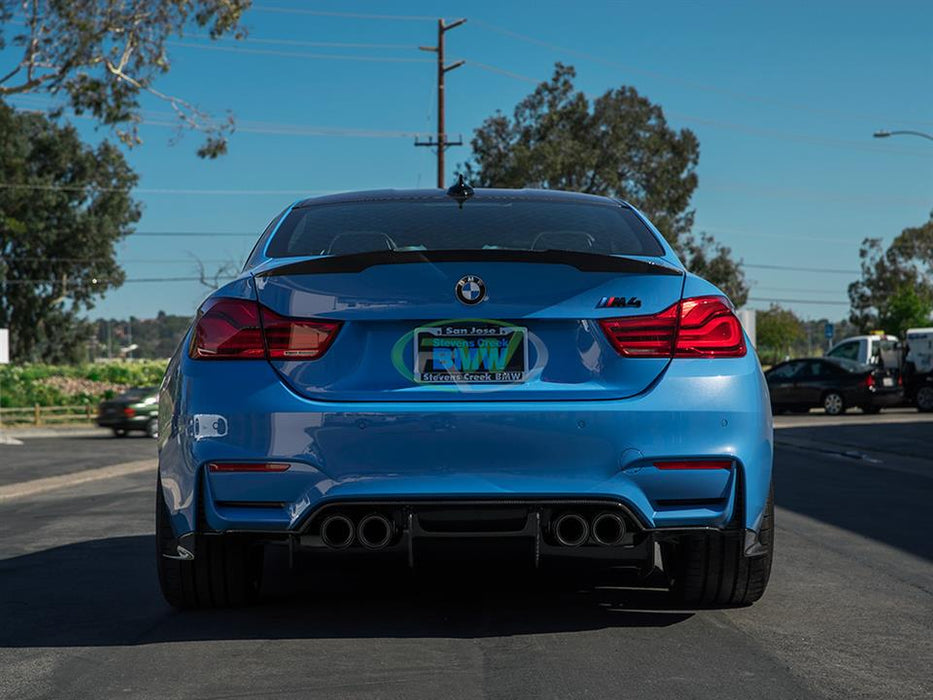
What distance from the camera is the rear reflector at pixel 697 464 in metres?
4.86

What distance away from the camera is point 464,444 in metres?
4.79

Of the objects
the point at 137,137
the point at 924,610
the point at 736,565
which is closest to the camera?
the point at 736,565

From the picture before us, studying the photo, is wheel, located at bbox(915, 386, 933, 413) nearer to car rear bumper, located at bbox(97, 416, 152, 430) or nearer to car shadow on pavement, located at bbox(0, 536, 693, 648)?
car rear bumper, located at bbox(97, 416, 152, 430)

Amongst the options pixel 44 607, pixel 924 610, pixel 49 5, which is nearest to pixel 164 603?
pixel 44 607

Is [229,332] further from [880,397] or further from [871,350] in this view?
[871,350]

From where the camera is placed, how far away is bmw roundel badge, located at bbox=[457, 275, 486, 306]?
4.90 metres

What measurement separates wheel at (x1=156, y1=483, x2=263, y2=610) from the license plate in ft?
3.47

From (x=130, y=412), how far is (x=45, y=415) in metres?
14.4

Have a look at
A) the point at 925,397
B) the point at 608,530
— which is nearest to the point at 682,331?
the point at 608,530

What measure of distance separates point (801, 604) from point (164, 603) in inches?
108

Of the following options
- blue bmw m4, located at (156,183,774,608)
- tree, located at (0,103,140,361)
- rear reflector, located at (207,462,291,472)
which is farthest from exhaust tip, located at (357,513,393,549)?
tree, located at (0,103,140,361)

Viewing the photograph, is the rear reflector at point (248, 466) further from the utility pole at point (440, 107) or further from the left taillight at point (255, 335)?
the utility pole at point (440, 107)

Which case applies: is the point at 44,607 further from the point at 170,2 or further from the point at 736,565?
the point at 170,2

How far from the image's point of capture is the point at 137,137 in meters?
24.4
